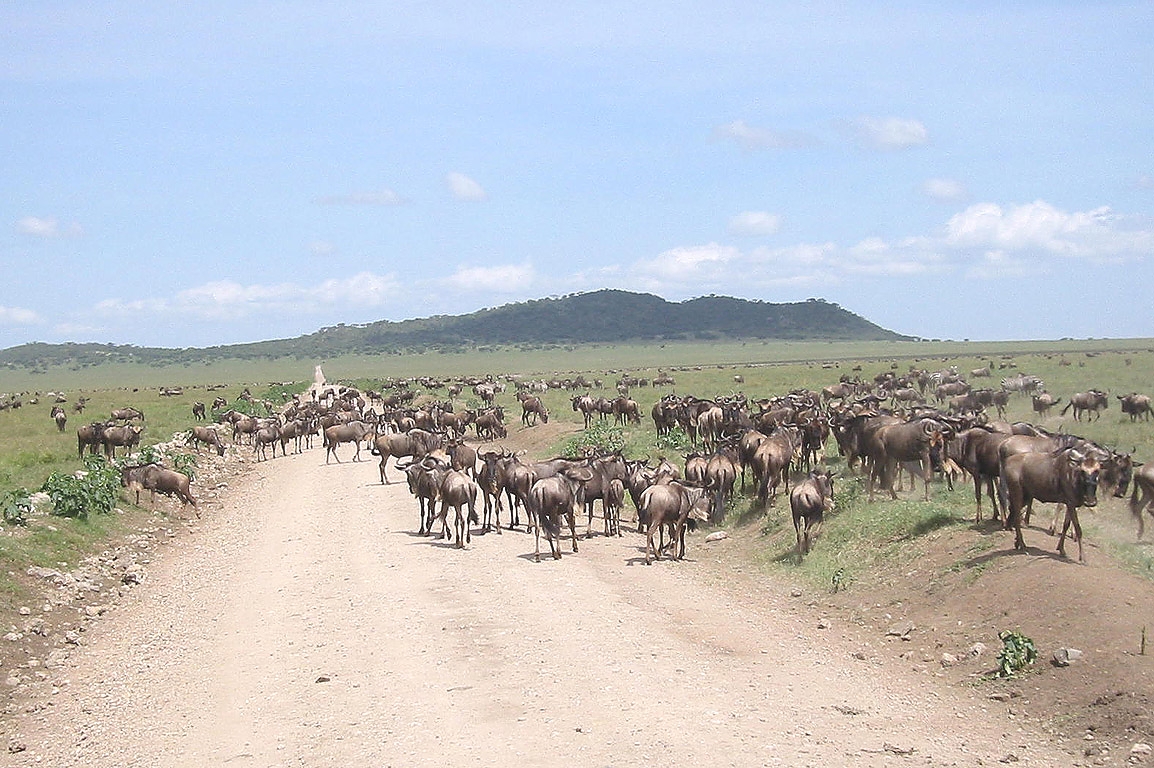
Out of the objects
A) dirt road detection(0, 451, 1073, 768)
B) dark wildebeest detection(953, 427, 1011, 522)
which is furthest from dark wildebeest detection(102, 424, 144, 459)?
dark wildebeest detection(953, 427, 1011, 522)

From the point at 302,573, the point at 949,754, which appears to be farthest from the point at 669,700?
the point at 302,573

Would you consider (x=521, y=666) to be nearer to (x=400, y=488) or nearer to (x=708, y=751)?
(x=708, y=751)

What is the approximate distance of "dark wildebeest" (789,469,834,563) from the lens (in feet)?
53.2

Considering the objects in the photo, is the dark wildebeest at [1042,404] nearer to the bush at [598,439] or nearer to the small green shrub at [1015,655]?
the bush at [598,439]

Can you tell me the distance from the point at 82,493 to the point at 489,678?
12.8 meters

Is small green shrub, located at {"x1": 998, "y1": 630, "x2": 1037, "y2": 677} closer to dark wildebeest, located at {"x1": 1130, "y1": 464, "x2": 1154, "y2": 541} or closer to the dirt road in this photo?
the dirt road

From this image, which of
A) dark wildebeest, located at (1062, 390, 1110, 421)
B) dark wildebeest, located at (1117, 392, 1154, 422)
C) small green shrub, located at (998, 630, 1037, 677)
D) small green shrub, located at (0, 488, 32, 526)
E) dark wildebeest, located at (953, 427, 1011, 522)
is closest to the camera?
small green shrub, located at (998, 630, 1037, 677)

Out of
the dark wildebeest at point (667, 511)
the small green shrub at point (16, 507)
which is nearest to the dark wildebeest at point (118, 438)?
the small green shrub at point (16, 507)

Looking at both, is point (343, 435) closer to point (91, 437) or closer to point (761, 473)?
point (91, 437)

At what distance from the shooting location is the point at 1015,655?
10.6 meters

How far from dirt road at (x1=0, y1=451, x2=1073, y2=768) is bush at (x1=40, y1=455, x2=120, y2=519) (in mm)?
3558

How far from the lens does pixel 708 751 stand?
28.5 feet

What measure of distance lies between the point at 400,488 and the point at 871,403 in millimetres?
12229

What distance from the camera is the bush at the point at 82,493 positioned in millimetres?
19578
